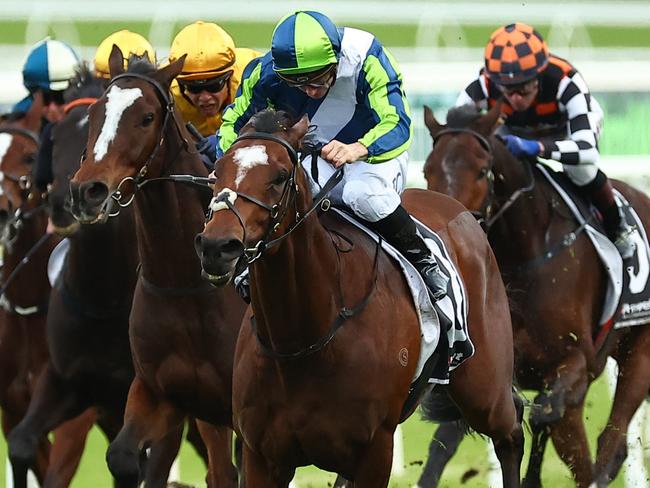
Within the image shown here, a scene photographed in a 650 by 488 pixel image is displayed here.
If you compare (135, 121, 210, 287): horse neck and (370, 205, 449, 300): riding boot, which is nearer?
(370, 205, 449, 300): riding boot

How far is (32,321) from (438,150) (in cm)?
187

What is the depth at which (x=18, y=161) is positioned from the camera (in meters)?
6.22

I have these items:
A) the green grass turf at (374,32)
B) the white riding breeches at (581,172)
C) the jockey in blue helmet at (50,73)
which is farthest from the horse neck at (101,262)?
the green grass turf at (374,32)

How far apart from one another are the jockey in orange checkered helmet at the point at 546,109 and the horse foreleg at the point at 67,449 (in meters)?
2.28

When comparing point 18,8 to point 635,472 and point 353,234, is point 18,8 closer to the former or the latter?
point 635,472

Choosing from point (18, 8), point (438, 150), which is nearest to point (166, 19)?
point (18, 8)

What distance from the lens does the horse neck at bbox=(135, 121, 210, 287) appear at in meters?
4.89

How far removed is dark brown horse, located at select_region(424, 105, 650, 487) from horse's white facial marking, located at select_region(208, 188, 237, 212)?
A: 248cm

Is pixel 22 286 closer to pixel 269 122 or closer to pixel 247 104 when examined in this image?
pixel 247 104

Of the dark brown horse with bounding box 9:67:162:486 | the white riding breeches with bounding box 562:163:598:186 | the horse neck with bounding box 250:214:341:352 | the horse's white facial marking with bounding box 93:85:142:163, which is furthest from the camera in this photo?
the white riding breeches with bounding box 562:163:598:186

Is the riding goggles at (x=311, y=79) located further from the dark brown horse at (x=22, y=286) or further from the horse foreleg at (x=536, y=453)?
the horse foreleg at (x=536, y=453)

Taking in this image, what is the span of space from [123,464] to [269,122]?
1445 millimetres

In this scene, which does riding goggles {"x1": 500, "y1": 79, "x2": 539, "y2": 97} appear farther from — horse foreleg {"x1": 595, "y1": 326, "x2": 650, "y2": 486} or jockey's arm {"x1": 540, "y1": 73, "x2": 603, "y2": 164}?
horse foreleg {"x1": 595, "y1": 326, "x2": 650, "y2": 486}

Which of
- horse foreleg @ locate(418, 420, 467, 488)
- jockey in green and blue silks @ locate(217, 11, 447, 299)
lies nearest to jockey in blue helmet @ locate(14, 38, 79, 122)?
jockey in green and blue silks @ locate(217, 11, 447, 299)
